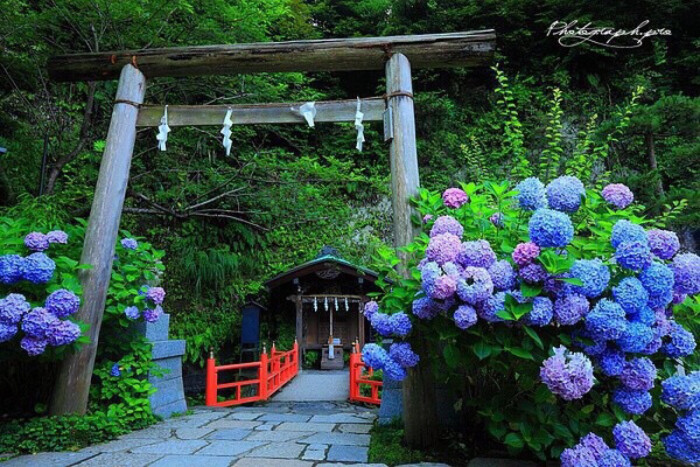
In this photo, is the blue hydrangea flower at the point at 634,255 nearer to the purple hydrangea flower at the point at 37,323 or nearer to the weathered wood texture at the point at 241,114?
the weathered wood texture at the point at 241,114

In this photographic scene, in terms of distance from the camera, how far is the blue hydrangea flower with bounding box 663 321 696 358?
226 cm

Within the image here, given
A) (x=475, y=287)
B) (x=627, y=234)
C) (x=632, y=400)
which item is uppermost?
(x=627, y=234)

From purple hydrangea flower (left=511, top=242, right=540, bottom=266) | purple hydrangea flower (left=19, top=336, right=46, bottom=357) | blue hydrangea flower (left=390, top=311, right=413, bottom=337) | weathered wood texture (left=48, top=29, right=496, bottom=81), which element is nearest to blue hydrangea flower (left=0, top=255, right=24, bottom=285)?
purple hydrangea flower (left=19, top=336, right=46, bottom=357)

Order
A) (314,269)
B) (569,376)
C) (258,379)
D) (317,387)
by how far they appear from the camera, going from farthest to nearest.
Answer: (314,269) → (317,387) → (258,379) → (569,376)

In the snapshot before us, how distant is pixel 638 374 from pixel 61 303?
3.72 metres

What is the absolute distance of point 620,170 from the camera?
1096 cm

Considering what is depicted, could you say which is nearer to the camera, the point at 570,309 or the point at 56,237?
the point at 570,309

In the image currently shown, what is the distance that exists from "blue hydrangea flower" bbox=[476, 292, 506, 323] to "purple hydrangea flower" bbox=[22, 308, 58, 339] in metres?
2.94

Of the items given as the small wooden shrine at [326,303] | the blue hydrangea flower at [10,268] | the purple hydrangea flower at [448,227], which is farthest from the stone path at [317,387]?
the purple hydrangea flower at [448,227]

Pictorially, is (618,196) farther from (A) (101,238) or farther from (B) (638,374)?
(A) (101,238)

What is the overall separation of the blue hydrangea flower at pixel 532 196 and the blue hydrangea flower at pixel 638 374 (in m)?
0.95

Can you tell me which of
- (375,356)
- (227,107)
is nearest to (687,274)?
(375,356)

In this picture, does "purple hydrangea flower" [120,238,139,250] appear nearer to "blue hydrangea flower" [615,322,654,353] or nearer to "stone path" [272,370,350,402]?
"blue hydrangea flower" [615,322,654,353]

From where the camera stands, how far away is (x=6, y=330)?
2773 millimetres
